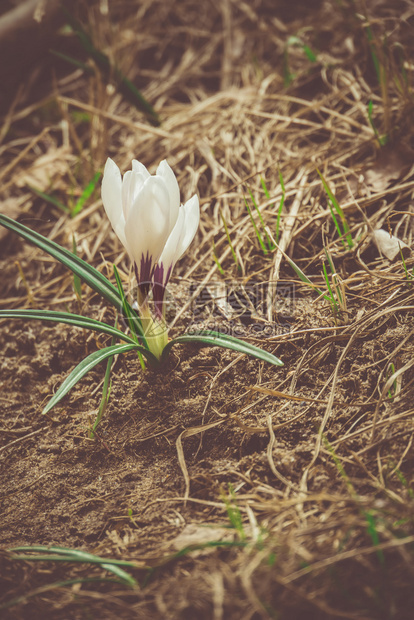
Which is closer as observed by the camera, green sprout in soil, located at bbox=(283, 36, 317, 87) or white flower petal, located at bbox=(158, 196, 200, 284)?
white flower petal, located at bbox=(158, 196, 200, 284)

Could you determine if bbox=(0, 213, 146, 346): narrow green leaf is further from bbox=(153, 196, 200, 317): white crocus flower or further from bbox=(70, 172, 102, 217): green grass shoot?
bbox=(70, 172, 102, 217): green grass shoot

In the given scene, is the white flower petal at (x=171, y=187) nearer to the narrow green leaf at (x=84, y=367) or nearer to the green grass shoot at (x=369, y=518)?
the narrow green leaf at (x=84, y=367)

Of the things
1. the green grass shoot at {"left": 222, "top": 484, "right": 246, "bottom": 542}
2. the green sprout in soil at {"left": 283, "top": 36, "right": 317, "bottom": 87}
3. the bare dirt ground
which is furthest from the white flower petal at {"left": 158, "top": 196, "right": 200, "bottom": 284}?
the green sprout in soil at {"left": 283, "top": 36, "right": 317, "bottom": 87}

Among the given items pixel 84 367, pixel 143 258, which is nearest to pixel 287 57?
pixel 143 258

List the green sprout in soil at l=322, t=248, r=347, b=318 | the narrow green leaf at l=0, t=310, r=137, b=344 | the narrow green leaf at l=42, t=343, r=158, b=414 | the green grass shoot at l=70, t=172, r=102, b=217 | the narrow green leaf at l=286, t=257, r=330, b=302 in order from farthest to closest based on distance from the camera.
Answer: the green grass shoot at l=70, t=172, r=102, b=217, the narrow green leaf at l=286, t=257, r=330, b=302, the green sprout in soil at l=322, t=248, r=347, b=318, the narrow green leaf at l=0, t=310, r=137, b=344, the narrow green leaf at l=42, t=343, r=158, b=414

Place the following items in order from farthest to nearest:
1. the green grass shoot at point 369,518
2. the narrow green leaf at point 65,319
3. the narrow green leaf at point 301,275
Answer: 1. the narrow green leaf at point 301,275
2. the narrow green leaf at point 65,319
3. the green grass shoot at point 369,518

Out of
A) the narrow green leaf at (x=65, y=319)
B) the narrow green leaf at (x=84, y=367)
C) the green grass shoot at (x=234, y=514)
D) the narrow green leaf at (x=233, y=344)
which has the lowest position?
the green grass shoot at (x=234, y=514)

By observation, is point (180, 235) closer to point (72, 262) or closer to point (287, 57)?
point (72, 262)

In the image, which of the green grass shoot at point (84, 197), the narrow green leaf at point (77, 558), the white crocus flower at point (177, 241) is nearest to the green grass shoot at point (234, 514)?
the narrow green leaf at point (77, 558)
